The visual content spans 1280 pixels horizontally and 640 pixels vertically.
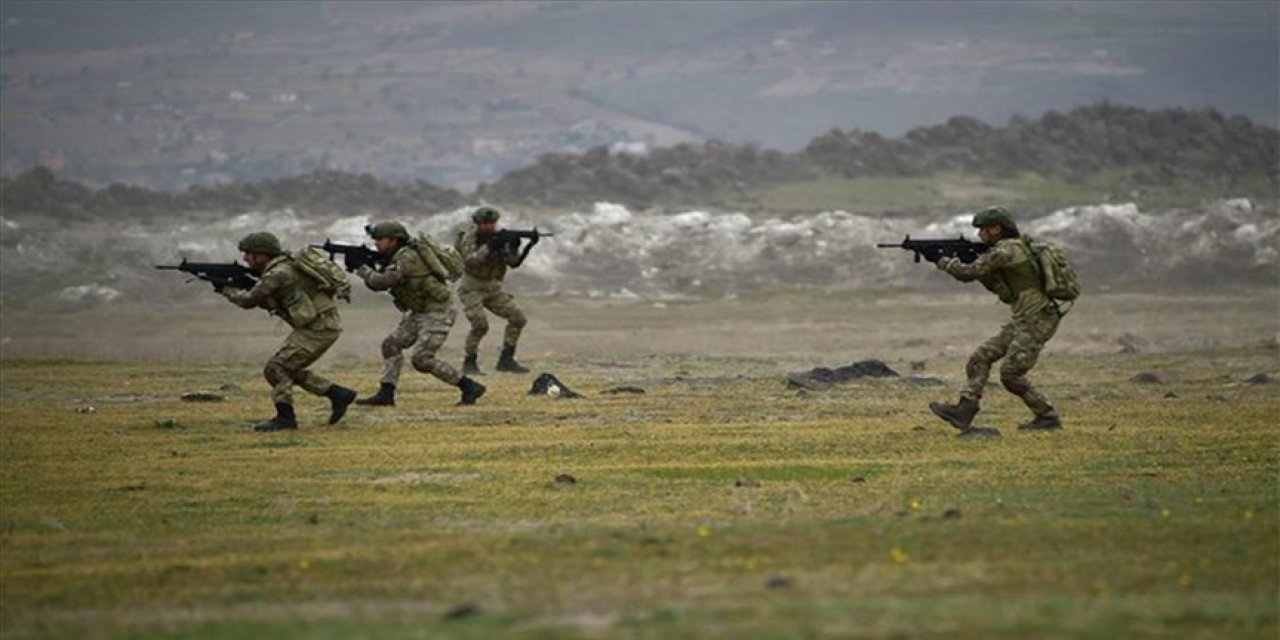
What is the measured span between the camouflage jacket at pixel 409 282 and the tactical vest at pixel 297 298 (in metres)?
1.85

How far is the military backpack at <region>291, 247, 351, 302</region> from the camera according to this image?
80.2ft

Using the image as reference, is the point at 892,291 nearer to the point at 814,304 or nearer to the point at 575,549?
the point at 814,304

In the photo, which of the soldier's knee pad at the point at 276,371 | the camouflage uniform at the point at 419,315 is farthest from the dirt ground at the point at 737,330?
the soldier's knee pad at the point at 276,371

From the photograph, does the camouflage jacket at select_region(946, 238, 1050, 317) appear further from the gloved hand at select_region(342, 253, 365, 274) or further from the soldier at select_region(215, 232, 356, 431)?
the gloved hand at select_region(342, 253, 365, 274)

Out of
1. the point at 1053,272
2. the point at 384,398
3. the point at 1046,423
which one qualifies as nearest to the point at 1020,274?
the point at 1053,272

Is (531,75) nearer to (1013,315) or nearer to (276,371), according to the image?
(276,371)

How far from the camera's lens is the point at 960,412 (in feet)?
77.8

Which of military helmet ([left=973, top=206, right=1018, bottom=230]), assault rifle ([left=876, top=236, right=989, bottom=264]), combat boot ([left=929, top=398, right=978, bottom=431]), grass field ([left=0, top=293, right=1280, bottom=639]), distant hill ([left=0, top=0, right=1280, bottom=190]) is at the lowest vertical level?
grass field ([left=0, top=293, right=1280, bottom=639])

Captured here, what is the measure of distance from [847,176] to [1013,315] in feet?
158

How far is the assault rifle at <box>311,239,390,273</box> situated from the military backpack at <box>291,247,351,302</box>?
2163 mm

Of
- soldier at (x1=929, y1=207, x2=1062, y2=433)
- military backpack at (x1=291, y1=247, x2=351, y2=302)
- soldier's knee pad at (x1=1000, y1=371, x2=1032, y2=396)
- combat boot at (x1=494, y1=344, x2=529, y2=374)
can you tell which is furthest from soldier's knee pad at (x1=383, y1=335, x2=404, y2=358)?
soldier's knee pad at (x1=1000, y1=371, x2=1032, y2=396)

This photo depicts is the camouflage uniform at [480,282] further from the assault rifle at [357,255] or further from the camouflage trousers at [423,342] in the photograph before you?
the assault rifle at [357,255]

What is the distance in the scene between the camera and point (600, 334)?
47531 mm

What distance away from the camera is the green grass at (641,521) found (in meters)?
13.4
